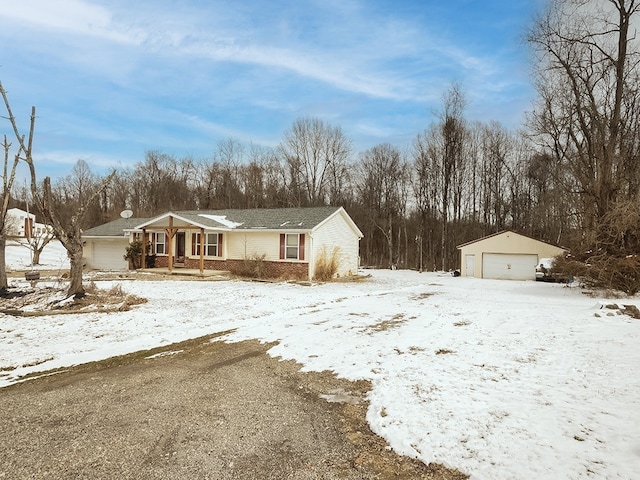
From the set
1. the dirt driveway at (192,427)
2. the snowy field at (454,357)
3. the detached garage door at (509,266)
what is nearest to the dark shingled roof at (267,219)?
the snowy field at (454,357)

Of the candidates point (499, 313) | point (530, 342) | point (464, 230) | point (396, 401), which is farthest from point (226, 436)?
point (464, 230)

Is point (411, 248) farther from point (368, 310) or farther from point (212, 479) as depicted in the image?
point (212, 479)

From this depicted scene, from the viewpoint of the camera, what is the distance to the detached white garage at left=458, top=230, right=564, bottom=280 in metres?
25.2

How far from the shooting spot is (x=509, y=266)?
26016 millimetres

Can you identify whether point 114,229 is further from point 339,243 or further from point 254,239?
point 339,243

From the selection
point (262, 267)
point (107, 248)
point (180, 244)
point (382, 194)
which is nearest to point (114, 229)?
point (107, 248)

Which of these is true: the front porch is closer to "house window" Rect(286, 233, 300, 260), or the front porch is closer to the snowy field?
"house window" Rect(286, 233, 300, 260)

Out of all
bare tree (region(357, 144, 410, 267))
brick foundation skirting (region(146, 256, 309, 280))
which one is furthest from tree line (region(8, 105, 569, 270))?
brick foundation skirting (region(146, 256, 309, 280))

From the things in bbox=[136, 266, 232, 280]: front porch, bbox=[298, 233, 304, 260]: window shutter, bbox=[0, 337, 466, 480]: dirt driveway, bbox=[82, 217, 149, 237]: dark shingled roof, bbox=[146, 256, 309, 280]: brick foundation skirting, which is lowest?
bbox=[0, 337, 466, 480]: dirt driveway

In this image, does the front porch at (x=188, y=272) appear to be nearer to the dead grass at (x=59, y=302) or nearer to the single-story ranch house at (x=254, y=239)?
the single-story ranch house at (x=254, y=239)

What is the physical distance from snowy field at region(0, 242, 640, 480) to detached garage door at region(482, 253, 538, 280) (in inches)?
477

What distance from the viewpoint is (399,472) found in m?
3.27

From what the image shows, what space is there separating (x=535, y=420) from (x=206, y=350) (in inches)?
216

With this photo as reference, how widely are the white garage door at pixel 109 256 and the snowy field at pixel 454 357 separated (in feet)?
50.9
